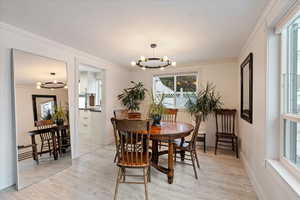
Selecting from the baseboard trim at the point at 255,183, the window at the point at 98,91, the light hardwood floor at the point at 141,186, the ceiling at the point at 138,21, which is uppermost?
the ceiling at the point at 138,21

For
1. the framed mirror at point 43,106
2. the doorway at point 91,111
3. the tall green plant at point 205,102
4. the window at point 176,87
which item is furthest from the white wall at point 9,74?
the tall green plant at point 205,102

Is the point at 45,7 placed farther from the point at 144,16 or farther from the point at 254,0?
the point at 254,0

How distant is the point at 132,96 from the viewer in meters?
4.81

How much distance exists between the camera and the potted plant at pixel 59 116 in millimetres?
2889

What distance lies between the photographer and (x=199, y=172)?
268 centimetres

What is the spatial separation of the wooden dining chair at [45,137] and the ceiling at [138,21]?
147 centimetres

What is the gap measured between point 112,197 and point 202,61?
3816 millimetres

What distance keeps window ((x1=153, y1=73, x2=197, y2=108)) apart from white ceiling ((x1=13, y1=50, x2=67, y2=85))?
2.87 m

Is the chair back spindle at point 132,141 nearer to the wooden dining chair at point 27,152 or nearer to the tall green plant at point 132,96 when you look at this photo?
the wooden dining chair at point 27,152

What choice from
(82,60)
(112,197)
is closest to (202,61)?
(82,60)

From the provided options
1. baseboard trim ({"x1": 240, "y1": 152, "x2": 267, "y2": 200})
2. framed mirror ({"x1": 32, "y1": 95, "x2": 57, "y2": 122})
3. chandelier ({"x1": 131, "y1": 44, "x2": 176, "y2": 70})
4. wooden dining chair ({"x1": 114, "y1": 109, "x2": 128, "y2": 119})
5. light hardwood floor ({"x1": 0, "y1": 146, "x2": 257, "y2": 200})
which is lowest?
→ light hardwood floor ({"x1": 0, "y1": 146, "x2": 257, "y2": 200})

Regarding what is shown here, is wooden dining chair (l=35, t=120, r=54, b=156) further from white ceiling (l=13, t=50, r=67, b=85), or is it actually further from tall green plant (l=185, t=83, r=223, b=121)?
tall green plant (l=185, t=83, r=223, b=121)

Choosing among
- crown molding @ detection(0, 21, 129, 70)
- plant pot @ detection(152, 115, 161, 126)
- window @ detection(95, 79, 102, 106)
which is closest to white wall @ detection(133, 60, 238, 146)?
plant pot @ detection(152, 115, 161, 126)

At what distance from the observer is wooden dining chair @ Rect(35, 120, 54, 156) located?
2.67m
